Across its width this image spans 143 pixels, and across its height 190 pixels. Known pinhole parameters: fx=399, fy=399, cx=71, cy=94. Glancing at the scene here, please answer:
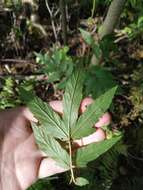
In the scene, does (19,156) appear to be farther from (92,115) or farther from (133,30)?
(133,30)

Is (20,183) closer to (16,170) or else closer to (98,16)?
(16,170)

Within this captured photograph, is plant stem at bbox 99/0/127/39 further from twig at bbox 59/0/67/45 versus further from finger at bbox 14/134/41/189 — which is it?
finger at bbox 14/134/41/189

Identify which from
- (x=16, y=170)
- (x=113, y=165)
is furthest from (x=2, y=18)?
(x=16, y=170)

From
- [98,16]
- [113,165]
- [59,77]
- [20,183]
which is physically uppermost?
[98,16]

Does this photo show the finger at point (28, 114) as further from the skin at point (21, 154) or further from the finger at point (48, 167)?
the finger at point (48, 167)

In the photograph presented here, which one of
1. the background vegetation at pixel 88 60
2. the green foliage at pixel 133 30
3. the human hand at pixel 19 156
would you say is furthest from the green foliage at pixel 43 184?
the green foliage at pixel 133 30

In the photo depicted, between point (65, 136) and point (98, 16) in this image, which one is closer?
point (65, 136)

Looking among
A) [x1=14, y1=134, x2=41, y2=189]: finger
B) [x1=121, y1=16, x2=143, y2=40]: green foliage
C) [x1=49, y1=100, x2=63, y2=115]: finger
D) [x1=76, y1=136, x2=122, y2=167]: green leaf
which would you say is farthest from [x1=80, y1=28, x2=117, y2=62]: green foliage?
[x1=76, y1=136, x2=122, y2=167]: green leaf

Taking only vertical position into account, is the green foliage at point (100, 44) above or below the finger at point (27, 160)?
above
